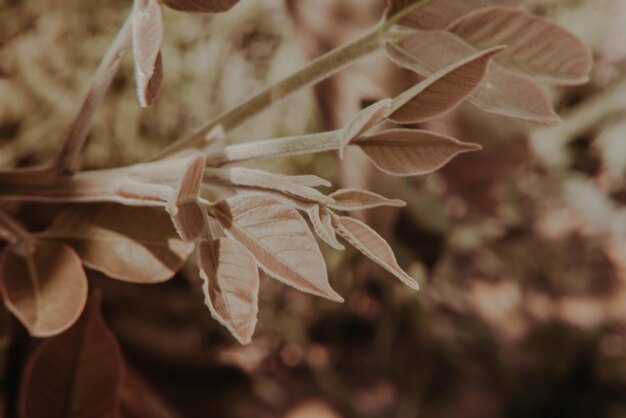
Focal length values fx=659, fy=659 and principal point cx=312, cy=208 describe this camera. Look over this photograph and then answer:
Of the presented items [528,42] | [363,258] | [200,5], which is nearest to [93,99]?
[200,5]

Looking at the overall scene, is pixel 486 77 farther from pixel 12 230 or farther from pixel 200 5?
pixel 12 230

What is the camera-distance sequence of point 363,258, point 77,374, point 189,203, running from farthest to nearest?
point 363,258 < point 77,374 < point 189,203

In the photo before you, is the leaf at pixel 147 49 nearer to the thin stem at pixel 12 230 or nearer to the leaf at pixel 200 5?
the leaf at pixel 200 5

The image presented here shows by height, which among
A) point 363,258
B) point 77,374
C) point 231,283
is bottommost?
point 363,258

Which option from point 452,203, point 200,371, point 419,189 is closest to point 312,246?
point 200,371

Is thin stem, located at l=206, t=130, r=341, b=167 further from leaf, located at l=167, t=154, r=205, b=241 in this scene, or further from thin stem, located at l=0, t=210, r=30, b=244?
thin stem, located at l=0, t=210, r=30, b=244

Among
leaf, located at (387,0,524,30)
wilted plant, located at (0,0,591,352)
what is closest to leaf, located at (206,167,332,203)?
wilted plant, located at (0,0,591,352)

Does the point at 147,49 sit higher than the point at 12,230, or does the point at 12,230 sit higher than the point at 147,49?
the point at 147,49

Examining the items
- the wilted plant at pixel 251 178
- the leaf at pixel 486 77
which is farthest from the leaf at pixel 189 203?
the leaf at pixel 486 77
